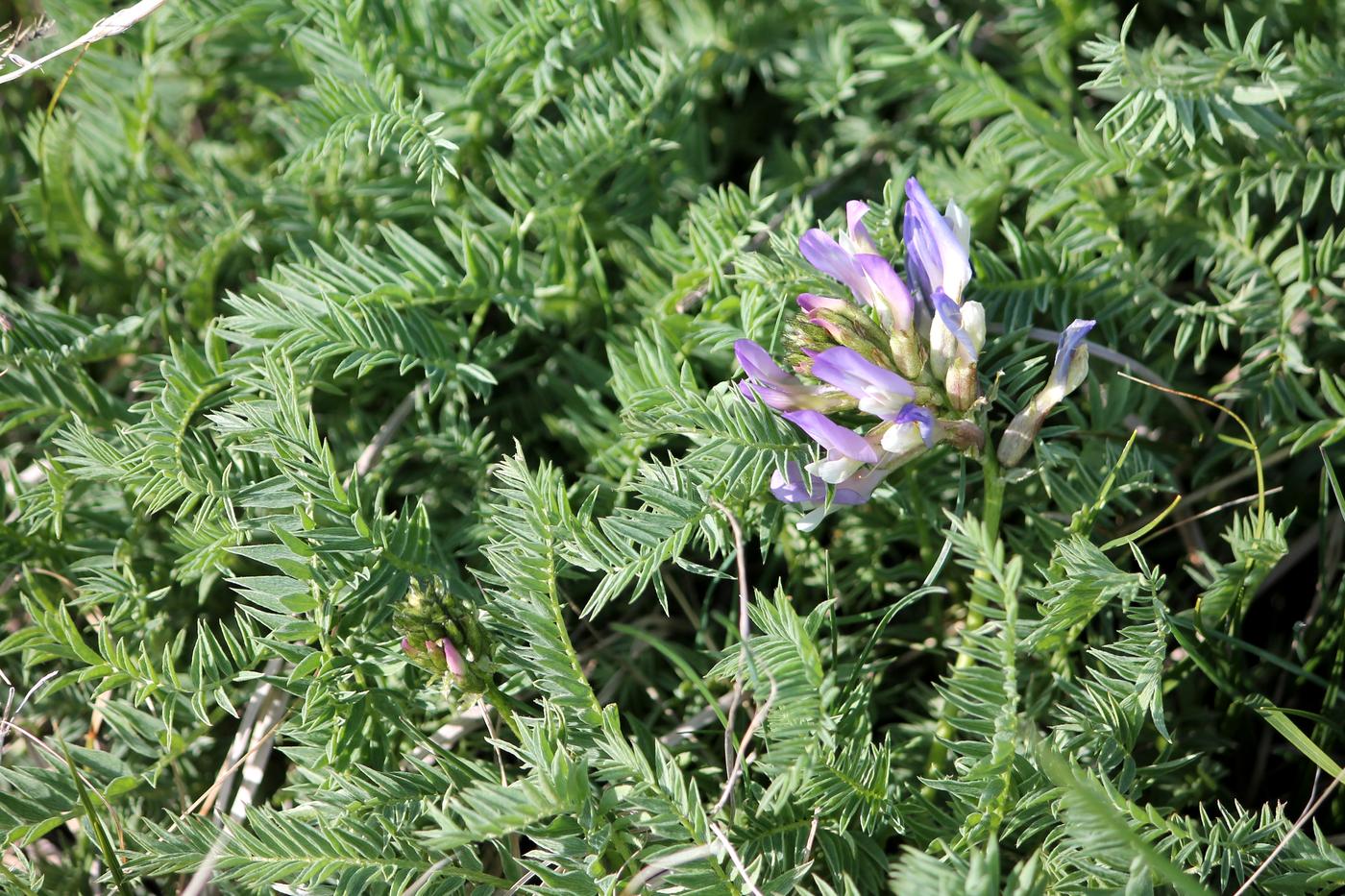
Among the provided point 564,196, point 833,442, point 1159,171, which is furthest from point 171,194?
point 1159,171

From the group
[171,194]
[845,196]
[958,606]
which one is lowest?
[958,606]

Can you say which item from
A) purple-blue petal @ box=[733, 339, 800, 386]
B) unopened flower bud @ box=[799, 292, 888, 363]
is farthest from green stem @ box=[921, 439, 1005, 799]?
purple-blue petal @ box=[733, 339, 800, 386]

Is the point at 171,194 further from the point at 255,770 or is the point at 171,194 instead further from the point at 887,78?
the point at 887,78

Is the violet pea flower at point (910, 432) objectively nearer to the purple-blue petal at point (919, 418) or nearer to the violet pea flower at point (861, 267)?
the purple-blue petal at point (919, 418)

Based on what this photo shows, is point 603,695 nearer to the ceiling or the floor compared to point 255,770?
nearer to the floor

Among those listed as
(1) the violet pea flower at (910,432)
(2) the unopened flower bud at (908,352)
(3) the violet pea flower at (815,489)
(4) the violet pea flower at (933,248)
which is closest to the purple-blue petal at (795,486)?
(3) the violet pea flower at (815,489)

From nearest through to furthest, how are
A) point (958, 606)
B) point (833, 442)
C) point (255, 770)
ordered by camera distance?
point (833, 442) → point (255, 770) → point (958, 606)
